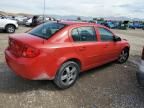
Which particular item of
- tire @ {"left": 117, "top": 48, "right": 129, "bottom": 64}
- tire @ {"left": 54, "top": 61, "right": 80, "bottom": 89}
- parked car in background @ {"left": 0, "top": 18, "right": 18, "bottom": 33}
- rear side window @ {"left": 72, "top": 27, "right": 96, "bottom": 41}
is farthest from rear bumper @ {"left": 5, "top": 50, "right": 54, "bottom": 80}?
parked car in background @ {"left": 0, "top": 18, "right": 18, "bottom": 33}

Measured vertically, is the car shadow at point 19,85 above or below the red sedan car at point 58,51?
below

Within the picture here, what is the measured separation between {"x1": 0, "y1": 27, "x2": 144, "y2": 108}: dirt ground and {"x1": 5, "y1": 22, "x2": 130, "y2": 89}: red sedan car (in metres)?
0.37

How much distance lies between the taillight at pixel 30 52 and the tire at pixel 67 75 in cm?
73

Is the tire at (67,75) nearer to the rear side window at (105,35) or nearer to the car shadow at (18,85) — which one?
the car shadow at (18,85)

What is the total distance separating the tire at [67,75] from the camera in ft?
14.6

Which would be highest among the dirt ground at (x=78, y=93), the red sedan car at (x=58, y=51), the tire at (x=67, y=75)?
the red sedan car at (x=58, y=51)

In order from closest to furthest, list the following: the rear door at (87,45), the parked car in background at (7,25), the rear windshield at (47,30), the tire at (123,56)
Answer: the rear windshield at (47,30) → the rear door at (87,45) → the tire at (123,56) → the parked car in background at (7,25)

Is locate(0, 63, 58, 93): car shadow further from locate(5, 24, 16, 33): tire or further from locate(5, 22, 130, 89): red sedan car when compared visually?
locate(5, 24, 16, 33): tire

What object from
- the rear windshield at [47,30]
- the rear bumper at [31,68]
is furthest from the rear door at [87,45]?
the rear bumper at [31,68]

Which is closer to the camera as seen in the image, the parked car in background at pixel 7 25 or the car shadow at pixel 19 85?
the car shadow at pixel 19 85

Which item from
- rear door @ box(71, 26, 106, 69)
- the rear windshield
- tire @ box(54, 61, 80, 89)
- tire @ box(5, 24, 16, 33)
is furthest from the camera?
tire @ box(5, 24, 16, 33)

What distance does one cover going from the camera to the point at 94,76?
5641mm

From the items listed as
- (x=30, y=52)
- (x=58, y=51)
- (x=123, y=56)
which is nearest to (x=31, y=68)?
(x=30, y=52)

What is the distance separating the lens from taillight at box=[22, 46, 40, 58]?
4000 mm
